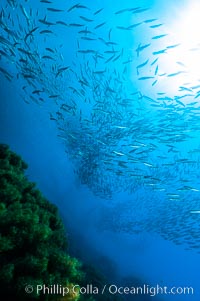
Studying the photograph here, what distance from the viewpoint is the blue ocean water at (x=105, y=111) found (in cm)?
1224

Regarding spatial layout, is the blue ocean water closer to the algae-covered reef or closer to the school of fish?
the school of fish

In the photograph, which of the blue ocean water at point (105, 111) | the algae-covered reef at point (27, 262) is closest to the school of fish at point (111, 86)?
the blue ocean water at point (105, 111)

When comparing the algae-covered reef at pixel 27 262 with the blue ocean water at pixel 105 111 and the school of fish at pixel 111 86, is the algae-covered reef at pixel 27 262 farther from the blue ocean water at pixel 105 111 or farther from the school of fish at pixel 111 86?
the school of fish at pixel 111 86

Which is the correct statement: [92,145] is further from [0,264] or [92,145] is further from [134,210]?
[134,210]

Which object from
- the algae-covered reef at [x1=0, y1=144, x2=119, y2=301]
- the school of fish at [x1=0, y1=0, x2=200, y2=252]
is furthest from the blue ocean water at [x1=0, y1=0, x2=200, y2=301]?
the algae-covered reef at [x1=0, y1=144, x2=119, y2=301]

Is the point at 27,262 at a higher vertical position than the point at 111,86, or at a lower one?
lower

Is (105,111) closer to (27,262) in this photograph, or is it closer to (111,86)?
(27,262)

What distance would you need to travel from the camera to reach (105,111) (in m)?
11.1

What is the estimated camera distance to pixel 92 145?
1714cm

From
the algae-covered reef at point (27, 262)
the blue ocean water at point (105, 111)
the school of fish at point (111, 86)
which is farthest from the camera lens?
the school of fish at point (111, 86)

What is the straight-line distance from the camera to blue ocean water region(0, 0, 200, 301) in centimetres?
1224

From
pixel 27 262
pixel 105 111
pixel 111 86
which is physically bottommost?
pixel 27 262

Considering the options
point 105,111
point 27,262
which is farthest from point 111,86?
point 27,262

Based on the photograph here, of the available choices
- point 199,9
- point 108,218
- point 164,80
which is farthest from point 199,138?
point 108,218
